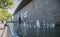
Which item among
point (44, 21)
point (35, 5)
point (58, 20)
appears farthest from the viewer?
point (35, 5)

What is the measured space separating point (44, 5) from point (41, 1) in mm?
1257

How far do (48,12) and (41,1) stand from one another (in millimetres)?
2289

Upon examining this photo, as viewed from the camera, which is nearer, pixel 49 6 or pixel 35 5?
pixel 49 6

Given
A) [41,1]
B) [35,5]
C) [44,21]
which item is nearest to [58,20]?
[44,21]

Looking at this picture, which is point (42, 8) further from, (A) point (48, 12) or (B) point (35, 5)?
(B) point (35, 5)

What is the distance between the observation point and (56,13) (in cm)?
1805

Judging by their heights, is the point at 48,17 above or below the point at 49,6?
below

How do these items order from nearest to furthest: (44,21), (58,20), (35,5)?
(58,20)
(44,21)
(35,5)

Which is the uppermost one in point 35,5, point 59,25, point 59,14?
point 35,5

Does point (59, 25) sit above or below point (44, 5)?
below

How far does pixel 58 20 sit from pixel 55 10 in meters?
1.20

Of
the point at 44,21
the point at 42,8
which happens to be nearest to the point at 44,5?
the point at 42,8

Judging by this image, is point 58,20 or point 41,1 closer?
point 58,20

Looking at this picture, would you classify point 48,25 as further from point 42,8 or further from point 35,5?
point 35,5
